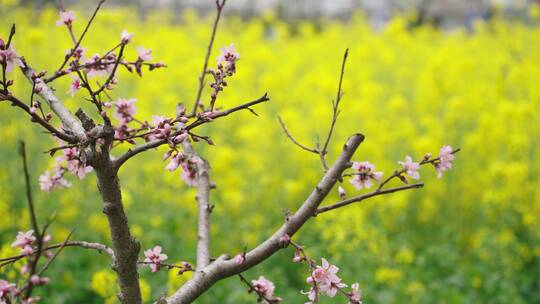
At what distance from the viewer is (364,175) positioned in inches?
46.9

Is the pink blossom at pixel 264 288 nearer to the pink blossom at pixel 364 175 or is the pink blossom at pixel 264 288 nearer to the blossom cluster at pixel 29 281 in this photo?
the pink blossom at pixel 364 175

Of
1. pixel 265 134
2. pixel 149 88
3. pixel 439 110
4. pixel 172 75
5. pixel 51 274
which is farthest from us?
pixel 172 75

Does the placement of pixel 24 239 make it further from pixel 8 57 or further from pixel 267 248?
pixel 267 248

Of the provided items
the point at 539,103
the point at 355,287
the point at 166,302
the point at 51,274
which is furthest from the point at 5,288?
the point at 539,103

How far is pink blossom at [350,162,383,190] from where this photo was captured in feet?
3.89

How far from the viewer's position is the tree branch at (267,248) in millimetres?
1120

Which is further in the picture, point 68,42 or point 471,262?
point 68,42

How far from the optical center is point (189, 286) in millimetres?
1124

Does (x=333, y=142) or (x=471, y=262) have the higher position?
(x=333, y=142)

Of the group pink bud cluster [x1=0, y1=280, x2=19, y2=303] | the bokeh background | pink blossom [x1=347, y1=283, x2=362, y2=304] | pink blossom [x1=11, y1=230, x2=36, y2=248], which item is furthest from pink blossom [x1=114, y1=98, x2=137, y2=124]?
the bokeh background

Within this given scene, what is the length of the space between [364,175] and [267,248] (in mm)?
231

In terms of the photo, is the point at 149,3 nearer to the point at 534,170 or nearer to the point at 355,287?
the point at 534,170

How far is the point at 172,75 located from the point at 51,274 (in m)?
3.92

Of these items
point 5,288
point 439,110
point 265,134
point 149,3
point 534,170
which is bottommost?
point 5,288
